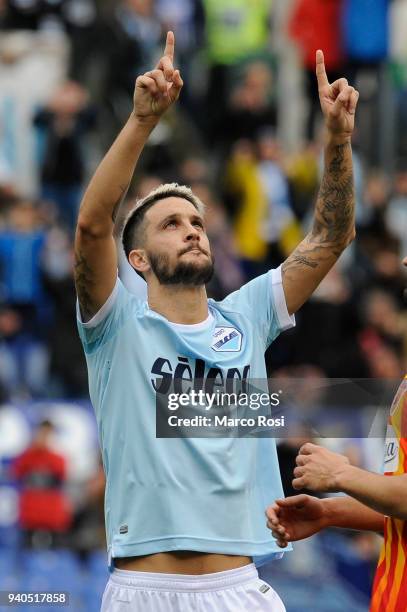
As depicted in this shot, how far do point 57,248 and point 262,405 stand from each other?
335 inches

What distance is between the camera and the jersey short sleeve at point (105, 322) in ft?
18.7

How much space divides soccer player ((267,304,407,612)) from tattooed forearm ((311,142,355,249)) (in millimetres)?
1015

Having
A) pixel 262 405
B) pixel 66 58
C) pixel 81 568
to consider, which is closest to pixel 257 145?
pixel 66 58

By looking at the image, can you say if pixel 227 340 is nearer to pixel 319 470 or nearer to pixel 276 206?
pixel 319 470

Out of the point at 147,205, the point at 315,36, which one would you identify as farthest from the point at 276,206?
the point at 147,205

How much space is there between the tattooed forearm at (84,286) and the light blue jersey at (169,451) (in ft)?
0.14

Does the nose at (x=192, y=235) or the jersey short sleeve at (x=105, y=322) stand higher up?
the nose at (x=192, y=235)

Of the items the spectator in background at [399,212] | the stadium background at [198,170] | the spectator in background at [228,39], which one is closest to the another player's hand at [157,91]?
the stadium background at [198,170]

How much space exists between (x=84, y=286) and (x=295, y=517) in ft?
4.03

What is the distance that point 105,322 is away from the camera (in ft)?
18.8

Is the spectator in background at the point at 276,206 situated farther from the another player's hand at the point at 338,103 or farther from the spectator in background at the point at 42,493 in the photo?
the another player's hand at the point at 338,103

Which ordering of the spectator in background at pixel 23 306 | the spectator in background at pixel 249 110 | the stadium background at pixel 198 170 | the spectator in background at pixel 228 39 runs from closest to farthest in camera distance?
the stadium background at pixel 198 170 → the spectator in background at pixel 23 306 → the spectator in background at pixel 249 110 → the spectator in background at pixel 228 39

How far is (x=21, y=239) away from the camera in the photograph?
1400 centimetres

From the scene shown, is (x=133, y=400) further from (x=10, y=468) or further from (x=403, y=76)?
(x=403, y=76)
